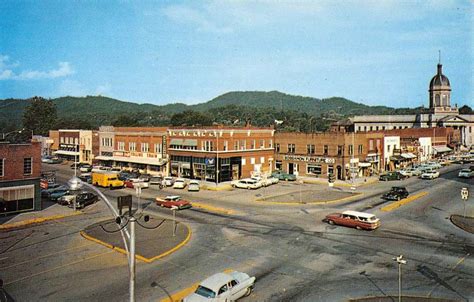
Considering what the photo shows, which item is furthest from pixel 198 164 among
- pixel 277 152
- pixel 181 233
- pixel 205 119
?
pixel 205 119

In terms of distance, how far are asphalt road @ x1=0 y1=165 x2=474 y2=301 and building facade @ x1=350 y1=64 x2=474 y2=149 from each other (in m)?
97.7

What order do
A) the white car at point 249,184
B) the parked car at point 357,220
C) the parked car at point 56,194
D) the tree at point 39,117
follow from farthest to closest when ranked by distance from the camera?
the tree at point 39,117 < the white car at point 249,184 < the parked car at point 56,194 < the parked car at point 357,220

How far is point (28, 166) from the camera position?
37.3m

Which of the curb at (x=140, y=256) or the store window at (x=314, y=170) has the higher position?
the store window at (x=314, y=170)

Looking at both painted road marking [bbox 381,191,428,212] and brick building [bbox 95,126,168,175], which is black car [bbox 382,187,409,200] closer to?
painted road marking [bbox 381,191,428,212]

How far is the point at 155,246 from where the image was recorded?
25.5 metres

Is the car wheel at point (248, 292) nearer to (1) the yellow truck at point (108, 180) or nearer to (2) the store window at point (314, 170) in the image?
(1) the yellow truck at point (108, 180)

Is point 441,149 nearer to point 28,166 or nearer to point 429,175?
point 429,175

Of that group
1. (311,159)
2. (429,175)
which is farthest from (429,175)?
(311,159)

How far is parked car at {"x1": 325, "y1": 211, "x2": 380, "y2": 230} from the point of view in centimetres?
2964

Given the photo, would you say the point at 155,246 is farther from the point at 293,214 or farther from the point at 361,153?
the point at 361,153

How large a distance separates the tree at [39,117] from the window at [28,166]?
392 ft

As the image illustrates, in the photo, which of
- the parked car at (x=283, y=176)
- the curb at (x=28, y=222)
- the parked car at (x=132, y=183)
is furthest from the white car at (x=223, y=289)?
the parked car at (x=283, y=176)

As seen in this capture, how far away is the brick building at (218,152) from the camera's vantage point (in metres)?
57.8
